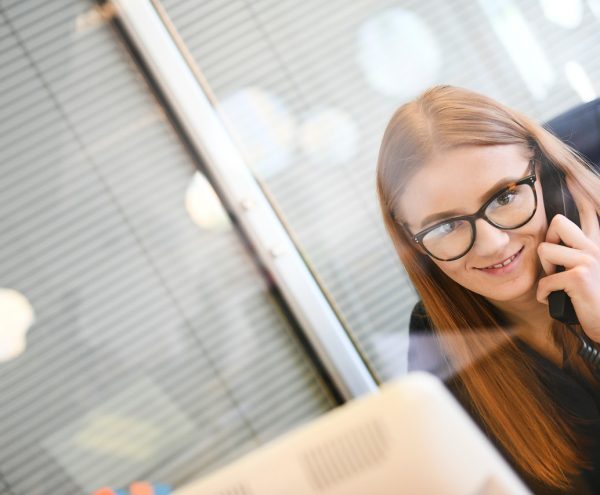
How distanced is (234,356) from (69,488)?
0.71 meters

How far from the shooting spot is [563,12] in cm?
208

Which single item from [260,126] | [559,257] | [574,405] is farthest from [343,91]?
[574,405]

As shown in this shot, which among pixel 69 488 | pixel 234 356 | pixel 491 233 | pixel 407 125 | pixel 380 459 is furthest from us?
pixel 234 356

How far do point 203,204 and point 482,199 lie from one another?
3.74ft

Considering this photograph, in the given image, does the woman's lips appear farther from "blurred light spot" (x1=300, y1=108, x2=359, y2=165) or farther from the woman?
"blurred light spot" (x1=300, y1=108, x2=359, y2=165)

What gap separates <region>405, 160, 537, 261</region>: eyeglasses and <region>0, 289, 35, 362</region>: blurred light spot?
55.6 inches

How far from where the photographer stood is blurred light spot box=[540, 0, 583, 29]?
208 cm

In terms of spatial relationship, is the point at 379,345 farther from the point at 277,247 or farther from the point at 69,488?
the point at 69,488

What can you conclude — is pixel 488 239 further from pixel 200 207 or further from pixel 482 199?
pixel 200 207

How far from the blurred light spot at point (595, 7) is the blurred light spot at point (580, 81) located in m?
0.19

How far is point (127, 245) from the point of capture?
6.97 feet

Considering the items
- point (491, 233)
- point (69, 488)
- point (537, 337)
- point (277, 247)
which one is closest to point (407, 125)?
point (491, 233)

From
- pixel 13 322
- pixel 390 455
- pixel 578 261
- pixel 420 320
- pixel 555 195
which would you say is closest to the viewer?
pixel 390 455

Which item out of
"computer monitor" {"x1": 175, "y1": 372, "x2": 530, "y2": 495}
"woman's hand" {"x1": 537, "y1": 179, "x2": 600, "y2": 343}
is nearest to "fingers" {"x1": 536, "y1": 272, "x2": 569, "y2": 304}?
"woman's hand" {"x1": 537, "y1": 179, "x2": 600, "y2": 343}
